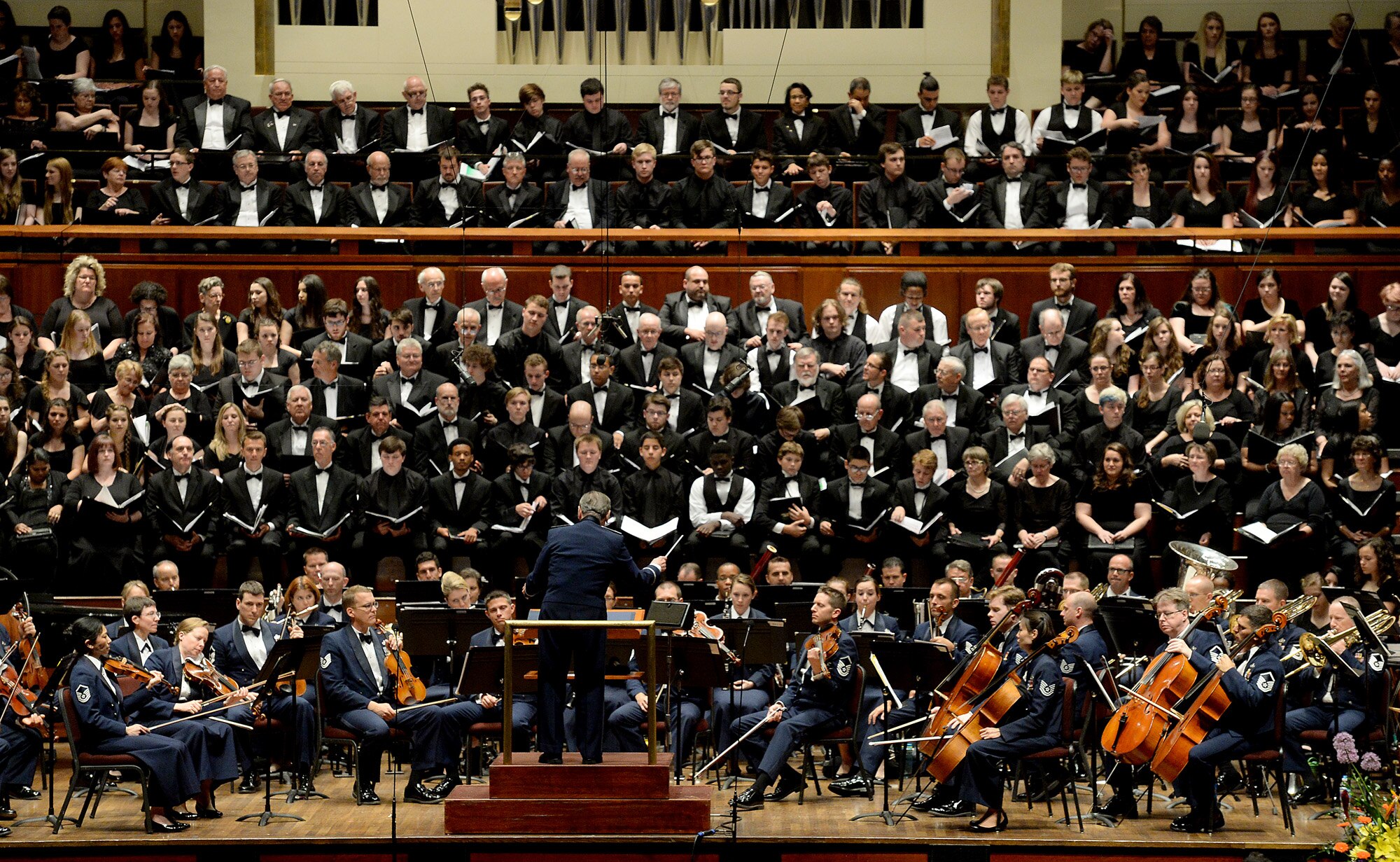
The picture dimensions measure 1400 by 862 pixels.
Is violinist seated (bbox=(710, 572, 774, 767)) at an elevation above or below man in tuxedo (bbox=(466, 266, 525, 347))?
below

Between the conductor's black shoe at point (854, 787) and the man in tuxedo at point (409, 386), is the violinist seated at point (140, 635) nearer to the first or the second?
the man in tuxedo at point (409, 386)

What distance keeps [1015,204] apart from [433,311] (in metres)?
4.53

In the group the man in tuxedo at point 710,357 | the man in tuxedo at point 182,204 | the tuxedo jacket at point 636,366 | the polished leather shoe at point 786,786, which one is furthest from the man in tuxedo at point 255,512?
the polished leather shoe at point 786,786

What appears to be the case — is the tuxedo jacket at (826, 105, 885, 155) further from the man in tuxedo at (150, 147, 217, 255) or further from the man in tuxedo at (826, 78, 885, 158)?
the man in tuxedo at (150, 147, 217, 255)

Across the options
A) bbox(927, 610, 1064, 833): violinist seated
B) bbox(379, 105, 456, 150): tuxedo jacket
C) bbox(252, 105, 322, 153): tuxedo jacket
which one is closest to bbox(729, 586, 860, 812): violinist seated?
bbox(927, 610, 1064, 833): violinist seated

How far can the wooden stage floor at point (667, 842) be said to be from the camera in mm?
7395

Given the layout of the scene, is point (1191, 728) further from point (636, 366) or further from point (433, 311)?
point (433, 311)

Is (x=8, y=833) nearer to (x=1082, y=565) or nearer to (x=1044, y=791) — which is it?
(x=1044, y=791)

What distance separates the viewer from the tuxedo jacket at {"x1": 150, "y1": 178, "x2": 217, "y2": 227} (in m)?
13.1

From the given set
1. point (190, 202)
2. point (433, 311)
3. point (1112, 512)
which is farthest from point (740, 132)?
point (1112, 512)

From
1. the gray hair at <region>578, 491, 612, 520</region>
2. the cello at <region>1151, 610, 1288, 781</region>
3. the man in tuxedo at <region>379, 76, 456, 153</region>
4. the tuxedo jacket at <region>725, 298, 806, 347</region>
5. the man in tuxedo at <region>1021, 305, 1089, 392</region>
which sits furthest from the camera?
the man in tuxedo at <region>379, 76, 456, 153</region>

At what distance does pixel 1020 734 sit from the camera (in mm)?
7895

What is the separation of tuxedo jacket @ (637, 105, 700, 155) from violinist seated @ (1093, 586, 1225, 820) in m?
6.68

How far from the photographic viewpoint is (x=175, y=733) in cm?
802
